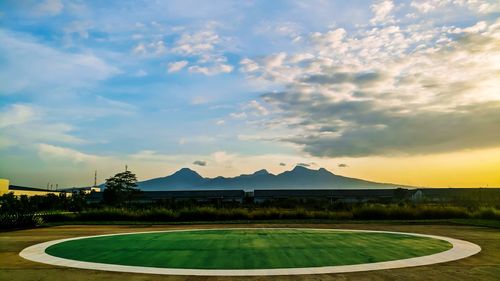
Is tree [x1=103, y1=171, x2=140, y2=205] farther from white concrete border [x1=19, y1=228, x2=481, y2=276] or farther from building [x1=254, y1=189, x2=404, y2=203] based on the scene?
white concrete border [x1=19, y1=228, x2=481, y2=276]

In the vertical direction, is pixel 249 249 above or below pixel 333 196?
above

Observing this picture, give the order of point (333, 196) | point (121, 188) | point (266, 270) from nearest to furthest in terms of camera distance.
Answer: point (266, 270) < point (121, 188) < point (333, 196)

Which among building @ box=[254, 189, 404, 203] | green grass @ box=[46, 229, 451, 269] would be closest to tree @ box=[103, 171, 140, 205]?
building @ box=[254, 189, 404, 203]

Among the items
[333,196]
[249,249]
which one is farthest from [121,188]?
[249,249]

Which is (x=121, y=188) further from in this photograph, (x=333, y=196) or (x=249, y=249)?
(x=249, y=249)

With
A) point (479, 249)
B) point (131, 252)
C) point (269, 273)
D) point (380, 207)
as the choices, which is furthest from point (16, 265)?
point (380, 207)

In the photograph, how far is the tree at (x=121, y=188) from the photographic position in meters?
60.1

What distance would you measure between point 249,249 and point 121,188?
56.5m

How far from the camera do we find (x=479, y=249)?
39.7 ft

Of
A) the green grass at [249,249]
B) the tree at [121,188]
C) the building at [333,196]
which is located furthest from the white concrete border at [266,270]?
the building at [333,196]

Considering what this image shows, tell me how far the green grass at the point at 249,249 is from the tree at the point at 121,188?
4620 cm

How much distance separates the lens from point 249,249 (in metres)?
12.3

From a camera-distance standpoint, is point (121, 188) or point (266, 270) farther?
point (121, 188)

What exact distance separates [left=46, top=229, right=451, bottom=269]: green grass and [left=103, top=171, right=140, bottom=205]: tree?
4620 centimetres
